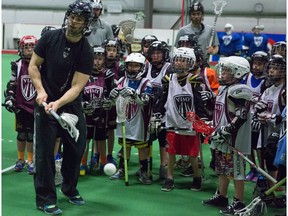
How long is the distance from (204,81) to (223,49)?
9.51m

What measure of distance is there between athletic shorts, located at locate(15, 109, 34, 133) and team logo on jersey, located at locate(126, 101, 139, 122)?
99cm

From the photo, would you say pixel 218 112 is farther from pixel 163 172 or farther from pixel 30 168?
pixel 30 168

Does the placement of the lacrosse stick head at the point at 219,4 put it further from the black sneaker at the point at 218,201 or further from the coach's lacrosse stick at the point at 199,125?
the black sneaker at the point at 218,201

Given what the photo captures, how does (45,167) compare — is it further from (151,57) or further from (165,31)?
(165,31)

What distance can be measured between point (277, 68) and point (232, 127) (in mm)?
714

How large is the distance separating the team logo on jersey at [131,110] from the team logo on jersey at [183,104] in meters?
0.47

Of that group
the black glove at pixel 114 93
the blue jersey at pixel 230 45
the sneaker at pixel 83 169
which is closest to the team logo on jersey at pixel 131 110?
the black glove at pixel 114 93

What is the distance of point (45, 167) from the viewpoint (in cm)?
389

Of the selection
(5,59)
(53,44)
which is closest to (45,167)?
(53,44)

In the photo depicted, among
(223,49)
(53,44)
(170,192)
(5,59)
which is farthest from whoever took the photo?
(5,59)

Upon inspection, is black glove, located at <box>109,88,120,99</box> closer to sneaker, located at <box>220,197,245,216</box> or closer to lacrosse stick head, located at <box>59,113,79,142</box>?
lacrosse stick head, located at <box>59,113,79,142</box>

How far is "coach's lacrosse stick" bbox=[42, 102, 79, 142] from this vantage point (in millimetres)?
3603

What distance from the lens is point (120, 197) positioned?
14.5 ft

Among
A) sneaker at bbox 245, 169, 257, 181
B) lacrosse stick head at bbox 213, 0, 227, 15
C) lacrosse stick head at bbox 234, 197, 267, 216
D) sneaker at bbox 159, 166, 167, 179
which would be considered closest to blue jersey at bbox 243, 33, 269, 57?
lacrosse stick head at bbox 213, 0, 227, 15
